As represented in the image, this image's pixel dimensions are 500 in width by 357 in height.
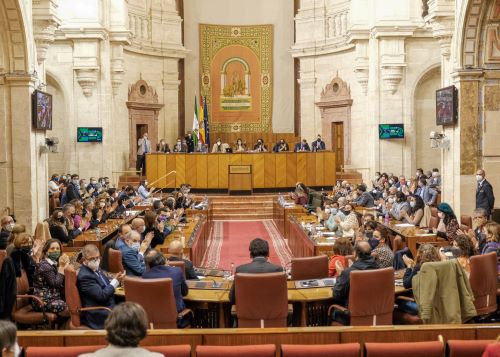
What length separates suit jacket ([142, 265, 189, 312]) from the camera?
6336 millimetres

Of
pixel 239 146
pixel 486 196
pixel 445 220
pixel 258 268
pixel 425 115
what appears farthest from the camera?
pixel 239 146

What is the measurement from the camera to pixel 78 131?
2111 centimetres

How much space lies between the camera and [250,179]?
22.2m

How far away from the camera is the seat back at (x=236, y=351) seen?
4645mm

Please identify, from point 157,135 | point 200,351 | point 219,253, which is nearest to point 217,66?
point 157,135

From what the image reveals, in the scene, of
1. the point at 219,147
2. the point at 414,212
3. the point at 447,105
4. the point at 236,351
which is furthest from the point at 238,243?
the point at 236,351

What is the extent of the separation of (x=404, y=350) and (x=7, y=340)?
2.58 m

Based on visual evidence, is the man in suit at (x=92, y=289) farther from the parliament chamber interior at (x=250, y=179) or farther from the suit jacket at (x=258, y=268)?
the suit jacket at (x=258, y=268)

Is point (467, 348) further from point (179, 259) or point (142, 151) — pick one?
point (142, 151)

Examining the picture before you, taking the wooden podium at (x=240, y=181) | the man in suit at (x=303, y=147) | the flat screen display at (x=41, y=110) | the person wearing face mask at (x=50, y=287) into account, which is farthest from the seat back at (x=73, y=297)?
the man in suit at (x=303, y=147)

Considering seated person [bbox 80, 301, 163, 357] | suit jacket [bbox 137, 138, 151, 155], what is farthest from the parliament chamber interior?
suit jacket [bbox 137, 138, 151, 155]

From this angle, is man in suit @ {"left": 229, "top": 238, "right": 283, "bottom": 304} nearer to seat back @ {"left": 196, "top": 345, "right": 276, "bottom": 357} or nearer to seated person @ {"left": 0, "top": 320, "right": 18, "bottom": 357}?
seat back @ {"left": 196, "top": 345, "right": 276, "bottom": 357}

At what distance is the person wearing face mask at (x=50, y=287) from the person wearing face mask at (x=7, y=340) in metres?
3.49

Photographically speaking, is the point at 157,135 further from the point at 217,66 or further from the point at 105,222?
the point at 105,222
